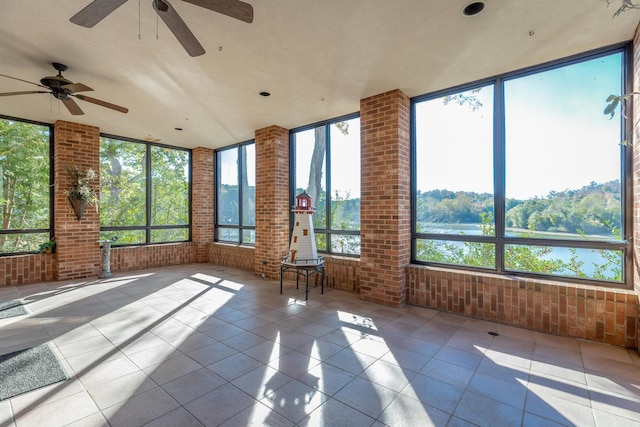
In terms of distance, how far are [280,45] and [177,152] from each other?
18.7 feet

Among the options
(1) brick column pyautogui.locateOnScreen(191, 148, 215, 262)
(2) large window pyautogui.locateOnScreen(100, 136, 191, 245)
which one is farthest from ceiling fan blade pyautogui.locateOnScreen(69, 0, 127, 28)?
(1) brick column pyautogui.locateOnScreen(191, 148, 215, 262)

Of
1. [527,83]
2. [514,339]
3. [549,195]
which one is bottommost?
[514,339]

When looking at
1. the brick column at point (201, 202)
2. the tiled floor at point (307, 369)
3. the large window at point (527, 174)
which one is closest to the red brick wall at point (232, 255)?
the brick column at point (201, 202)

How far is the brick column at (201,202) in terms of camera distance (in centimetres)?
774

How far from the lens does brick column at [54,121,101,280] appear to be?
5.56 metres

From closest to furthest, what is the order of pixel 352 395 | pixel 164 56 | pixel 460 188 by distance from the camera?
pixel 352 395
pixel 164 56
pixel 460 188

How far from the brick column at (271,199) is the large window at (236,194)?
69cm

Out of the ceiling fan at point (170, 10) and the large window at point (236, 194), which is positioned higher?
the ceiling fan at point (170, 10)

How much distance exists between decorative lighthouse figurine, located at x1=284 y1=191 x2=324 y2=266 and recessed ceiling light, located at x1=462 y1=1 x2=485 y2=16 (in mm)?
3142

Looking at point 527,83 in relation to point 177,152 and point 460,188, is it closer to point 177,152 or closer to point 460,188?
point 460,188

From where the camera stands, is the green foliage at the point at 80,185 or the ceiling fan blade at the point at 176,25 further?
the green foliage at the point at 80,185

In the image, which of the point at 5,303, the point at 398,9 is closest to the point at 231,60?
the point at 398,9

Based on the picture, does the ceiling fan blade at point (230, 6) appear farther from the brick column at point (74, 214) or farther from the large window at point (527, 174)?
the brick column at point (74, 214)

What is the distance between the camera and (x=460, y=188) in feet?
13.6
